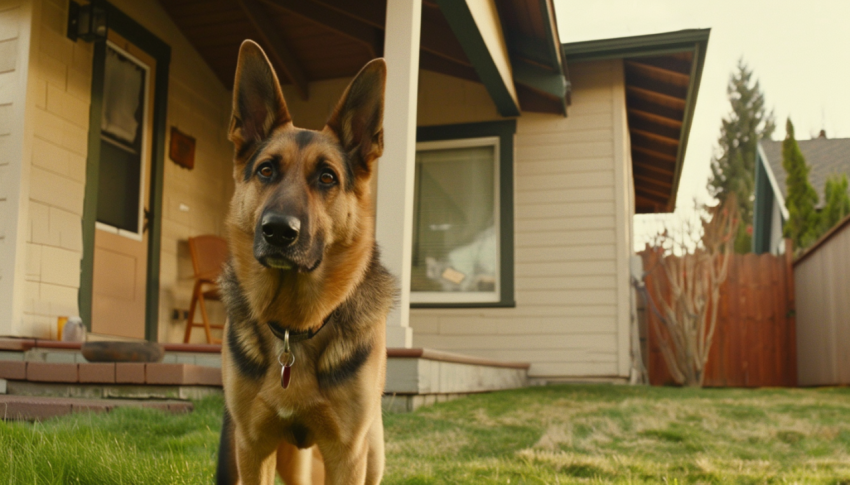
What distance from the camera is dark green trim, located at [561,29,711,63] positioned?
7.34 metres

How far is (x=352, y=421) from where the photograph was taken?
2105 millimetres

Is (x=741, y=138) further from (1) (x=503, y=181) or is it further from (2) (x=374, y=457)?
(2) (x=374, y=457)

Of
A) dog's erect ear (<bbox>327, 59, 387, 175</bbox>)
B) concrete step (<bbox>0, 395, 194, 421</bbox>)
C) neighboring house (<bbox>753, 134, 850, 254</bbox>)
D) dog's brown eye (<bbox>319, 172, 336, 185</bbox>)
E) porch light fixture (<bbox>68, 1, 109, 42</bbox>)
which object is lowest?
concrete step (<bbox>0, 395, 194, 421</bbox>)

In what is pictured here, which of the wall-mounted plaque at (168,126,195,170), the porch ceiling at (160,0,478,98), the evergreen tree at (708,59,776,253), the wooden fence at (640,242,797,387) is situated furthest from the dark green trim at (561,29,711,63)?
the evergreen tree at (708,59,776,253)

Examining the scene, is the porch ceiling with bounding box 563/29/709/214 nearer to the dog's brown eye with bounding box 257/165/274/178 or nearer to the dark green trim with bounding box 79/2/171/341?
the dark green trim with bounding box 79/2/171/341

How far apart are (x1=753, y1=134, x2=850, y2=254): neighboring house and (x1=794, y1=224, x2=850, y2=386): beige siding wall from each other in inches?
339

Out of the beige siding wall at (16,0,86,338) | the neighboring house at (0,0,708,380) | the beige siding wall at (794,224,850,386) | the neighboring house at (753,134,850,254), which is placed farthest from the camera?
the neighboring house at (753,134,850,254)

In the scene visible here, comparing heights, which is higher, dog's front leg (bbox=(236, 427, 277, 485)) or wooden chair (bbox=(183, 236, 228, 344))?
wooden chair (bbox=(183, 236, 228, 344))

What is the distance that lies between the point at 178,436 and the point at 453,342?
454 centimetres

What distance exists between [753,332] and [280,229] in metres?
10.0

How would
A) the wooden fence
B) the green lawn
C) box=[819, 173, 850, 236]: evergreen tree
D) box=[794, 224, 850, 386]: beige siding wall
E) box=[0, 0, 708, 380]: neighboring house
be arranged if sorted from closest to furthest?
the green lawn
box=[0, 0, 708, 380]: neighboring house
box=[794, 224, 850, 386]: beige siding wall
the wooden fence
box=[819, 173, 850, 236]: evergreen tree

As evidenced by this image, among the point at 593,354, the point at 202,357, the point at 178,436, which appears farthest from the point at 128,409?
the point at 593,354

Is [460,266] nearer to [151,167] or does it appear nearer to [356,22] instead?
[356,22]

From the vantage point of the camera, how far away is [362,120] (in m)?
2.44
